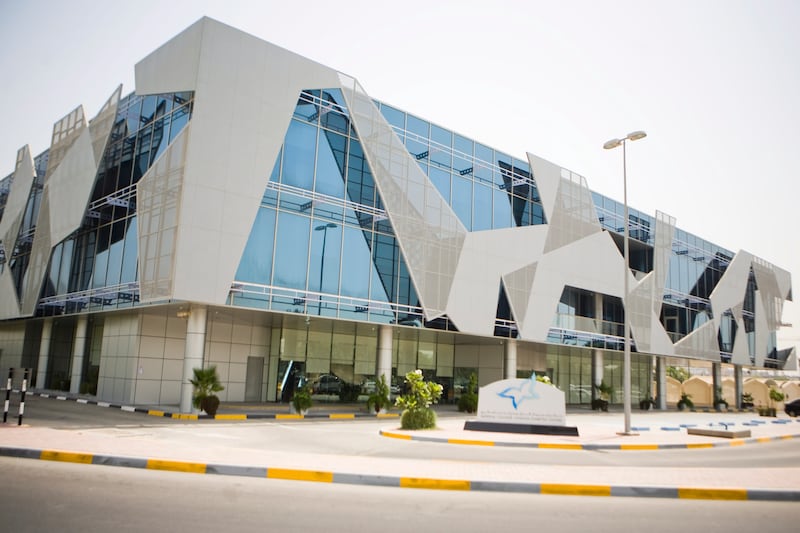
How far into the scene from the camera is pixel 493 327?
36.2m

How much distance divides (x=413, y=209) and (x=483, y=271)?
6156mm

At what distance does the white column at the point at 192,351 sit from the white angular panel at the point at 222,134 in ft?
4.69

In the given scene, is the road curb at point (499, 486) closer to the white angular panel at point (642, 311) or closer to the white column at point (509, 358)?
the white column at point (509, 358)

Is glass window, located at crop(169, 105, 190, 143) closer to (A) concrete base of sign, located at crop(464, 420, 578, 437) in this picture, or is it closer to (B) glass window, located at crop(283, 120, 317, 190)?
(B) glass window, located at crop(283, 120, 317, 190)

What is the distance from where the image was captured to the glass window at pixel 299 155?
92.5 ft

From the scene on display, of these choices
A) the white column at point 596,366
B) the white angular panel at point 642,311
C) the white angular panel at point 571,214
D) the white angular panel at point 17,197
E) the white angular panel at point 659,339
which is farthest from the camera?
the white angular panel at point 659,339

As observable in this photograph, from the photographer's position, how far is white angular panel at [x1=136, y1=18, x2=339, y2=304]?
81.4 feet

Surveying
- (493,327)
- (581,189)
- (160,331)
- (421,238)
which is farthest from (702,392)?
(160,331)

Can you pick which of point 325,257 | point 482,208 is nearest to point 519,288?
point 482,208

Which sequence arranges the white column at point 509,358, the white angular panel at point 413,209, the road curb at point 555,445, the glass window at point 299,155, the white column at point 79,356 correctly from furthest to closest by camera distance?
the white column at point 509,358
the white column at point 79,356
the white angular panel at point 413,209
the glass window at point 299,155
the road curb at point 555,445

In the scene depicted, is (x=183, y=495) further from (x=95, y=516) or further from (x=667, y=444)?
(x=667, y=444)

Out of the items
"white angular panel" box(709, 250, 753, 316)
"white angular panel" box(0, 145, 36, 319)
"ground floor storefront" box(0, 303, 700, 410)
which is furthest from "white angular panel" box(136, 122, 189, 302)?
"white angular panel" box(709, 250, 753, 316)

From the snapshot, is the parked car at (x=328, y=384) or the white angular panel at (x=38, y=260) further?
the white angular panel at (x=38, y=260)

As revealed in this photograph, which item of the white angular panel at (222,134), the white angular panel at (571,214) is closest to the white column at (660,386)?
the white angular panel at (571,214)
